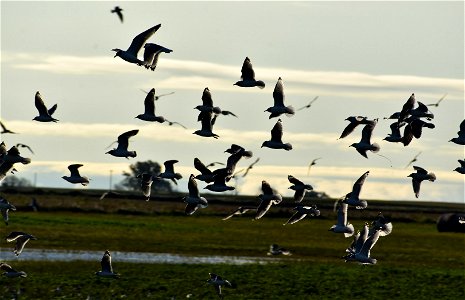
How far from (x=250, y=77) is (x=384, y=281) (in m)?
26.1

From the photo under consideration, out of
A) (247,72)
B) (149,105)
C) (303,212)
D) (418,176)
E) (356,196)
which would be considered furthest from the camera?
(418,176)

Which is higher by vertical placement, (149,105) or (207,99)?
A: (207,99)

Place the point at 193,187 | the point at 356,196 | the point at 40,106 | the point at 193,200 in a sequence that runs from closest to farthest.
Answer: the point at 356,196
the point at 193,200
the point at 193,187
the point at 40,106

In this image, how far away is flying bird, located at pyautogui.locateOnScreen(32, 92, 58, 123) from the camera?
39875mm

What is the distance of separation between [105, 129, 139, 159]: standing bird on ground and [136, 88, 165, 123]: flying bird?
538mm

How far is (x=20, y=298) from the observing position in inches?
2122

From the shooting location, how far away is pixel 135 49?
36.4 metres

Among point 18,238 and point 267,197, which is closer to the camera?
point 267,197

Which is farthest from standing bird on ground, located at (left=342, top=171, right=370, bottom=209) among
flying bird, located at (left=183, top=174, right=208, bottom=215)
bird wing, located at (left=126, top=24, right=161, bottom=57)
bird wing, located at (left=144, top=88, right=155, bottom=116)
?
bird wing, located at (left=126, top=24, right=161, bottom=57)

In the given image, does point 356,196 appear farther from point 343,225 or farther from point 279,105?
point 279,105

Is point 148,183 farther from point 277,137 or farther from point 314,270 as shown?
point 314,270

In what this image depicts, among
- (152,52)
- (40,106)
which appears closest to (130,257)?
(40,106)

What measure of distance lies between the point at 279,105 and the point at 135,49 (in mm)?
4795

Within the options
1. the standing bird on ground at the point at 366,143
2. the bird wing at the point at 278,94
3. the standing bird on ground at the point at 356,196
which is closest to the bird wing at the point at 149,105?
the bird wing at the point at 278,94
